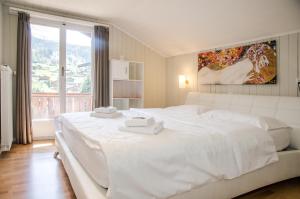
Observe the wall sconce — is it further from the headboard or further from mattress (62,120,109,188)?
mattress (62,120,109,188)

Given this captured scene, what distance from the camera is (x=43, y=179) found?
2.45 m

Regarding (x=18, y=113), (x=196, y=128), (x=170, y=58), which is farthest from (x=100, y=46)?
(x=196, y=128)

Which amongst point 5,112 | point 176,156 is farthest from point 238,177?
point 5,112

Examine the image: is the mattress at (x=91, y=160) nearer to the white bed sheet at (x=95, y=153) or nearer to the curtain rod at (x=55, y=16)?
the white bed sheet at (x=95, y=153)

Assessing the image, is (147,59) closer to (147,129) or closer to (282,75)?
(282,75)

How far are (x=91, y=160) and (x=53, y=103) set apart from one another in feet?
10.8

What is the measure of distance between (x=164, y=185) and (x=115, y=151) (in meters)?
0.41

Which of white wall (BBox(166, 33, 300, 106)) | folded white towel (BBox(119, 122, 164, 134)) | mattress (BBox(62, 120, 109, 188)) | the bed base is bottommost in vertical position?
the bed base

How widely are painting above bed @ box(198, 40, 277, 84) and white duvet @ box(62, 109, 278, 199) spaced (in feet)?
4.42

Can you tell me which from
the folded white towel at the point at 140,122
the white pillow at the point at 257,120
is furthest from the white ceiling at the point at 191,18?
the folded white towel at the point at 140,122

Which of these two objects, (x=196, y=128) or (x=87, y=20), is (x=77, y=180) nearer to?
(x=196, y=128)

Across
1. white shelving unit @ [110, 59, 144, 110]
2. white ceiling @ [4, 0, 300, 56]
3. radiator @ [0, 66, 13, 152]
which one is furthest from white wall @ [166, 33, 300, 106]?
radiator @ [0, 66, 13, 152]

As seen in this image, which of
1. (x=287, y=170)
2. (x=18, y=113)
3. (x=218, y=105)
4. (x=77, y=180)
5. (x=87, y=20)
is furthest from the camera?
(x=87, y=20)

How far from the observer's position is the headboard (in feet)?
8.36
